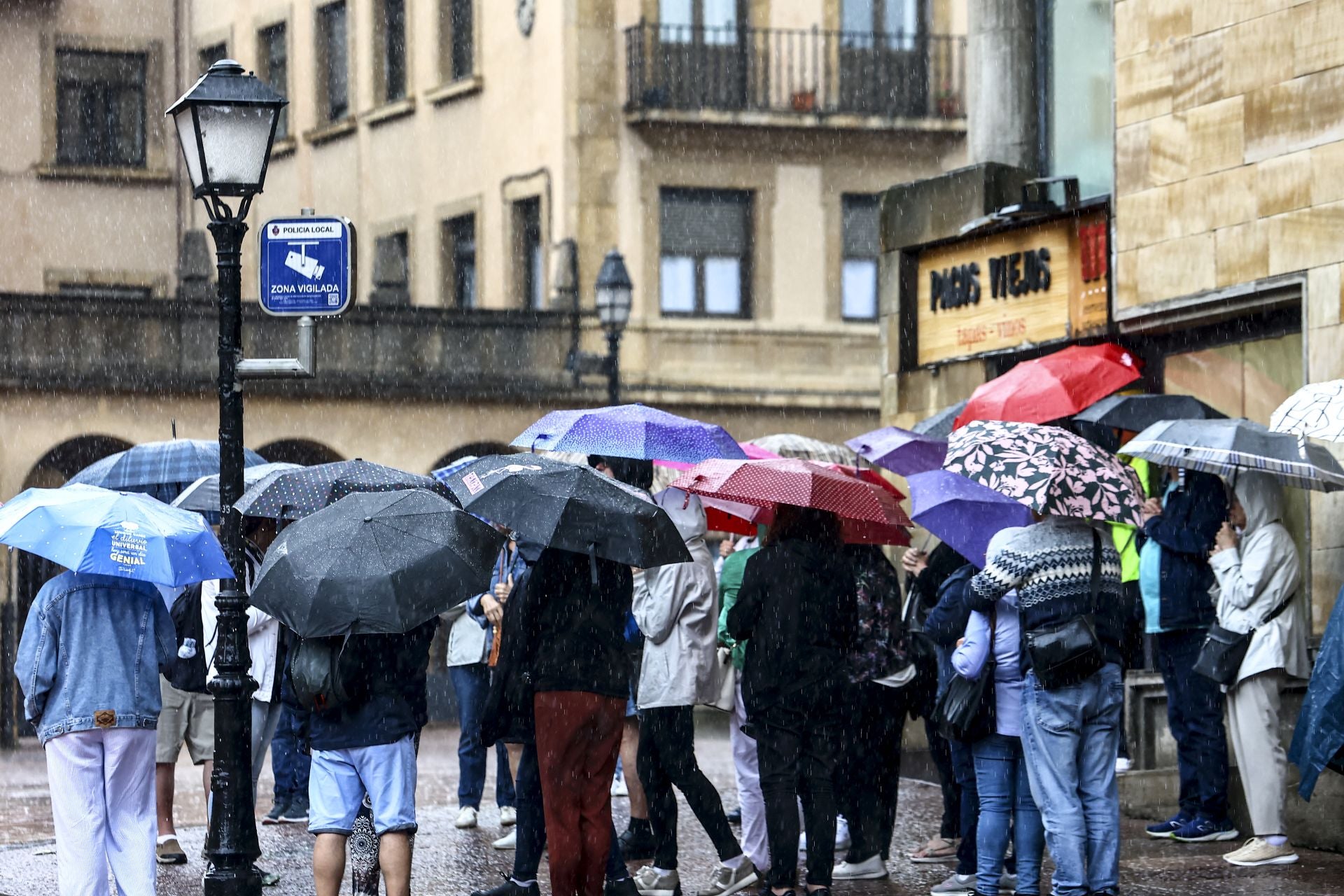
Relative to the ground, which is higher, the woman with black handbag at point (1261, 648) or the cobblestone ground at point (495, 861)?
the woman with black handbag at point (1261, 648)

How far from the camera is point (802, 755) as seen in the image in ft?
34.7

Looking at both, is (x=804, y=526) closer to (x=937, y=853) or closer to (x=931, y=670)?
(x=931, y=670)

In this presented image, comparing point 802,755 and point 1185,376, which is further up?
point 1185,376

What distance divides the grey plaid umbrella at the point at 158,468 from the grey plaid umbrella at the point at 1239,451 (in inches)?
221

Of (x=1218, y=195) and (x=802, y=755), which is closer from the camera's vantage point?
(x=802, y=755)

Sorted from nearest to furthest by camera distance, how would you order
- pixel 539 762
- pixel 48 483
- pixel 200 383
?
pixel 539 762
pixel 200 383
pixel 48 483

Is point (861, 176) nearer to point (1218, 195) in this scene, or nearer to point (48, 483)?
point (48, 483)

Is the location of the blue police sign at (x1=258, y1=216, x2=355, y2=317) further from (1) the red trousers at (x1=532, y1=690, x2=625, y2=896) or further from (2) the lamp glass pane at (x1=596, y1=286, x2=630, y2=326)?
(2) the lamp glass pane at (x1=596, y1=286, x2=630, y2=326)

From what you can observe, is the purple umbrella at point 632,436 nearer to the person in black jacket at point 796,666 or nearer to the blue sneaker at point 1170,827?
the person in black jacket at point 796,666

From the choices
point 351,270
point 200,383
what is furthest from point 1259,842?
point 200,383

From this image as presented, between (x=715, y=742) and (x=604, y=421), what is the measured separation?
12.2 meters

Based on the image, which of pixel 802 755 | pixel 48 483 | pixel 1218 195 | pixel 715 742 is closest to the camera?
pixel 802 755

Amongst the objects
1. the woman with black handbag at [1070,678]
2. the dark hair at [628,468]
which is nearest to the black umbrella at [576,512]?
the dark hair at [628,468]

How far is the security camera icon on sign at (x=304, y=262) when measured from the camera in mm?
11539
